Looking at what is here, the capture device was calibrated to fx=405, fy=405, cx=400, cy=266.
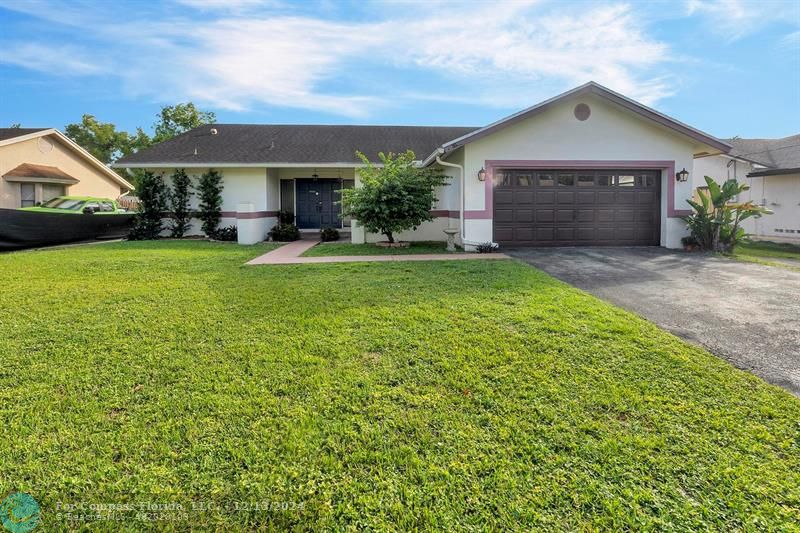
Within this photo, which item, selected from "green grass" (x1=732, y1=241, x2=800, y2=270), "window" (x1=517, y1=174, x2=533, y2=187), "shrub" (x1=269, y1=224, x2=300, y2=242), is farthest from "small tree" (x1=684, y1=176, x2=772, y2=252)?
"shrub" (x1=269, y1=224, x2=300, y2=242)

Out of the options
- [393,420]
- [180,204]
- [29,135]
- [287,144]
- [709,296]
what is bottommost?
[393,420]

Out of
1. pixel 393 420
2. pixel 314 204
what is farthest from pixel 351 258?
pixel 314 204

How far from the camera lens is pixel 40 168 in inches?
725

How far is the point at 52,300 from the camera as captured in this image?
5.88 metres

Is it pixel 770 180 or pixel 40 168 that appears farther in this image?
pixel 40 168

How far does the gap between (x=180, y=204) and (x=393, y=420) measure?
15497 mm

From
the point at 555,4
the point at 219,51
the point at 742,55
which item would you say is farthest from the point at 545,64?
the point at 219,51

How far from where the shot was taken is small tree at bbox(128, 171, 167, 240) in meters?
15.3

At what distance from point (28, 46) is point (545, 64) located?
1896 cm

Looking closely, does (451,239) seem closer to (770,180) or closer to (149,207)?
(149,207)

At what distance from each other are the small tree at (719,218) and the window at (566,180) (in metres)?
3.30

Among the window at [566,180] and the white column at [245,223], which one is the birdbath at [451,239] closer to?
the window at [566,180]

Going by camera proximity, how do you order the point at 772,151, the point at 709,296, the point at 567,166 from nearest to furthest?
the point at 709,296 → the point at 567,166 → the point at 772,151

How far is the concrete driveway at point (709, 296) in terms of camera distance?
3.97m
